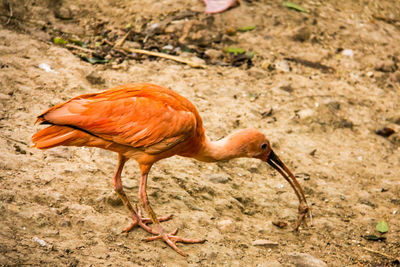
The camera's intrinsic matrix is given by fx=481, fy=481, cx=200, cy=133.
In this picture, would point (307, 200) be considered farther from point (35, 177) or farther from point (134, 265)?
point (35, 177)

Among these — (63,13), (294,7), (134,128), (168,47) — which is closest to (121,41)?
(168,47)

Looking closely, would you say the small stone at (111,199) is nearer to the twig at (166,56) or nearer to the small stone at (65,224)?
the small stone at (65,224)

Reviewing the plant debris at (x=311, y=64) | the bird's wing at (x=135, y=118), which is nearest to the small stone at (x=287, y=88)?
the plant debris at (x=311, y=64)

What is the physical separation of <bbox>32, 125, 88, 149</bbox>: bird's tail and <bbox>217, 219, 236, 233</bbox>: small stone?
67.5 inches

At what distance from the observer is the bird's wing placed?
4.31 metres

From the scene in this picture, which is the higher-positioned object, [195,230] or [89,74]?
[89,74]

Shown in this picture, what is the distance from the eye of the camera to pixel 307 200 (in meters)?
5.73

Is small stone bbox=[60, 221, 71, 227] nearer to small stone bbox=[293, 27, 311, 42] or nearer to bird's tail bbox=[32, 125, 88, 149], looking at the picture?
bird's tail bbox=[32, 125, 88, 149]

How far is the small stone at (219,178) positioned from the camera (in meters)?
5.64

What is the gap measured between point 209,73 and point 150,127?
122 inches

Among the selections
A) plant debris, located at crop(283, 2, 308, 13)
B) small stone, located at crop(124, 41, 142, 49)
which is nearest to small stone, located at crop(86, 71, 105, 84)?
small stone, located at crop(124, 41, 142, 49)

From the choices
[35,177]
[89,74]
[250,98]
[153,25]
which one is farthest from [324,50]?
[35,177]

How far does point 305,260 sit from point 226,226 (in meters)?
0.85

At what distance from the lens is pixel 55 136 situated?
4266 millimetres
